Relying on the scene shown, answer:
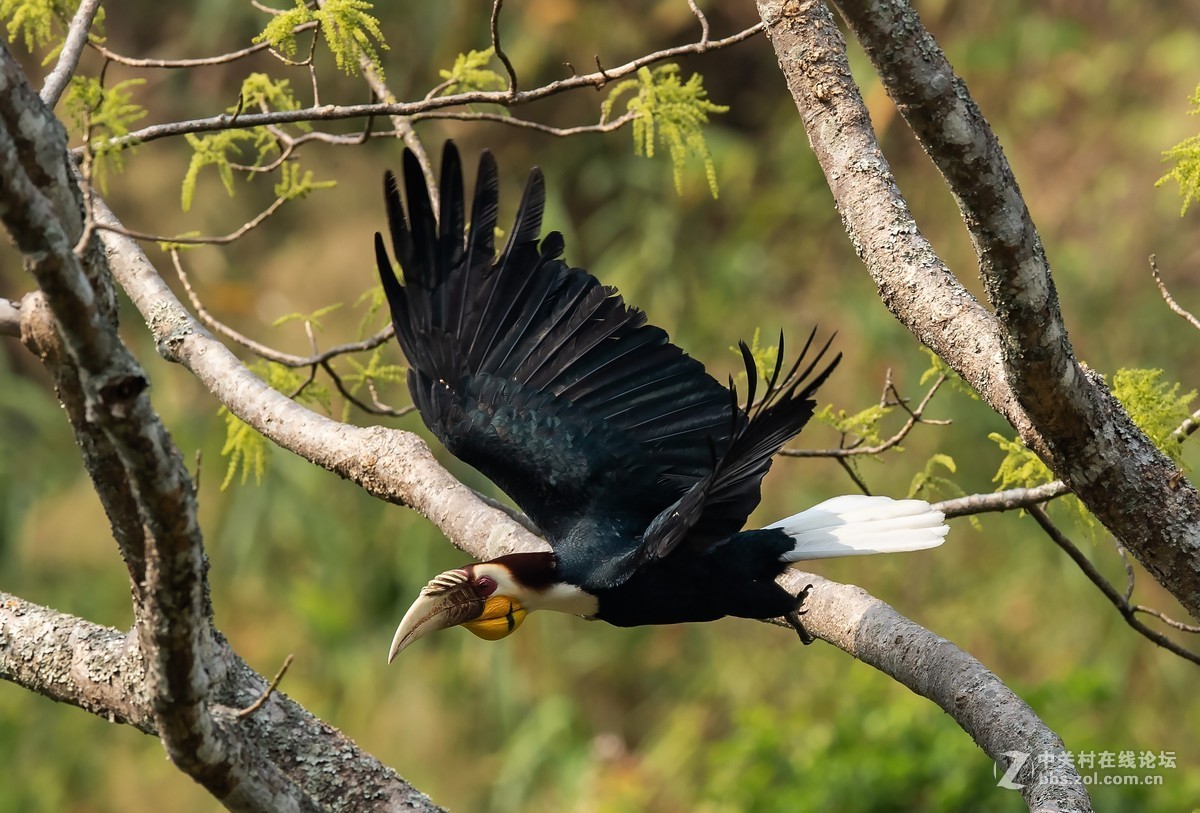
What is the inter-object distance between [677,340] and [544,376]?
3787mm

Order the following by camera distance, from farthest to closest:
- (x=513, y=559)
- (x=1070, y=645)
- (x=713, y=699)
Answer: (x=713, y=699), (x=1070, y=645), (x=513, y=559)

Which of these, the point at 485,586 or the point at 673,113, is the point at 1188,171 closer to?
the point at 673,113

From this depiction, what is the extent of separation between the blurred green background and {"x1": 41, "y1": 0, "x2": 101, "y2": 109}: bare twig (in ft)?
11.4

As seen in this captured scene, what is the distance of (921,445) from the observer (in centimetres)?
616

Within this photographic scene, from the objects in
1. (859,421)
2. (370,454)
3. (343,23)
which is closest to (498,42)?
(343,23)

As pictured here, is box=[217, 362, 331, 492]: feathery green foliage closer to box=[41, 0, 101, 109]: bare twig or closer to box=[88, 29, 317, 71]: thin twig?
box=[88, 29, 317, 71]: thin twig

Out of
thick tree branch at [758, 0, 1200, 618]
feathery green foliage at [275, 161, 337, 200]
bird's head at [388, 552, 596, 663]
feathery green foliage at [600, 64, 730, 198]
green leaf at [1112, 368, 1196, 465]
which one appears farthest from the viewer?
feathery green foliage at [275, 161, 337, 200]

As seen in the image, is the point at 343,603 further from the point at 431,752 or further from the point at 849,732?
the point at 849,732

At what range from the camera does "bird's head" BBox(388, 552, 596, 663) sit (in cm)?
259

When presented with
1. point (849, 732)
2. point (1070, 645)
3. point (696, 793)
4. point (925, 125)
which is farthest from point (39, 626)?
point (1070, 645)

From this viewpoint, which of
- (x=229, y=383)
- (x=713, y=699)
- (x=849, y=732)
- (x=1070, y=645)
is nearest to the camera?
(x=229, y=383)

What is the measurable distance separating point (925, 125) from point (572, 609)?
4.43ft

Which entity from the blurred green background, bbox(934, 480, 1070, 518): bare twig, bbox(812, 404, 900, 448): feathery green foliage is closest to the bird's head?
bbox(812, 404, 900, 448): feathery green foliage

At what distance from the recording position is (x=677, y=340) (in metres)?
6.68
